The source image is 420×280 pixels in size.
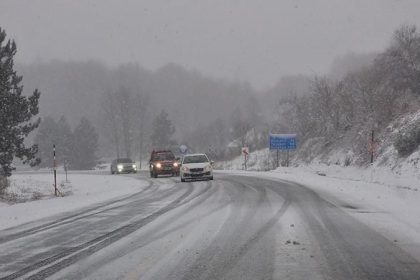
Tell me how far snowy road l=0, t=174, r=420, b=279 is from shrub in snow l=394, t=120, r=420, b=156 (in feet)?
57.7

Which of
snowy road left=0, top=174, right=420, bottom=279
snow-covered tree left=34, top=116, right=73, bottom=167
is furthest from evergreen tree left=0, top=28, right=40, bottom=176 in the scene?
snow-covered tree left=34, top=116, right=73, bottom=167

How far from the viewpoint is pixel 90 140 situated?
312 ft

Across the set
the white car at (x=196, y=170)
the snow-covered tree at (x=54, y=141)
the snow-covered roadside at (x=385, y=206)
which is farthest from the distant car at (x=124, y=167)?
the snow-covered tree at (x=54, y=141)

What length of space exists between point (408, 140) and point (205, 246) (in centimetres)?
2391

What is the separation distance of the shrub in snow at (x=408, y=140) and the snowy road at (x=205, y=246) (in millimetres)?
17573

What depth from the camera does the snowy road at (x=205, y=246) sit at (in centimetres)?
626

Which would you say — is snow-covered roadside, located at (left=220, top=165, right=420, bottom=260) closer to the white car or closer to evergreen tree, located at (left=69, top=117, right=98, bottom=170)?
the white car

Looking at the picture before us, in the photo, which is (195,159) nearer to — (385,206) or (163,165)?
(163,165)

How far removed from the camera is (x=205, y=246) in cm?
798

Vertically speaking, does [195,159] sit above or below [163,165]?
above

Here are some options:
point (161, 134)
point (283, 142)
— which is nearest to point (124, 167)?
point (283, 142)

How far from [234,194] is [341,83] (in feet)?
120

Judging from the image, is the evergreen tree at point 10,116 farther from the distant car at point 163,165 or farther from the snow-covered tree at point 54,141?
the snow-covered tree at point 54,141

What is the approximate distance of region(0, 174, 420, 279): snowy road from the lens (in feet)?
20.5
